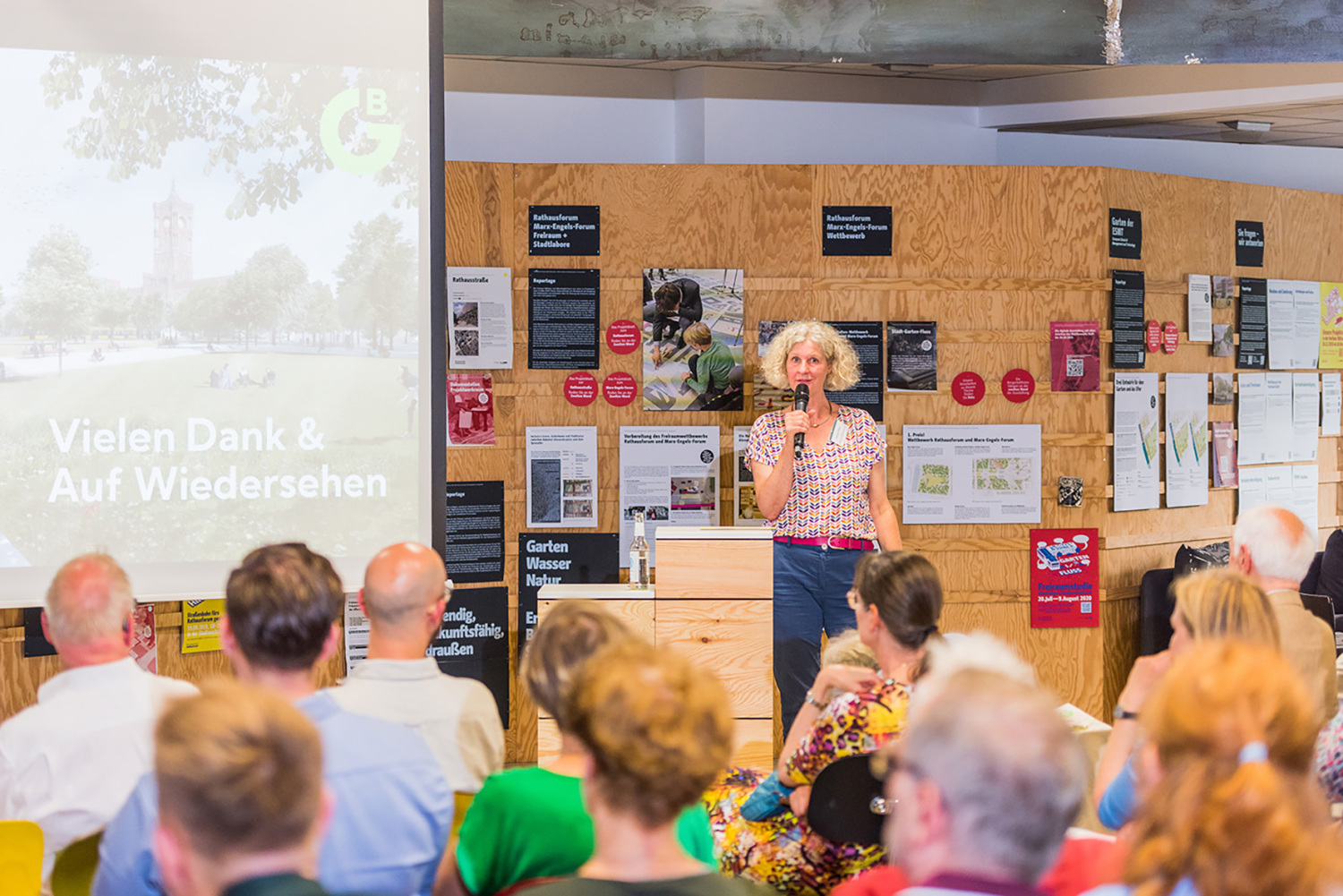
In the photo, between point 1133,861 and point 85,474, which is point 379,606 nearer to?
point 1133,861

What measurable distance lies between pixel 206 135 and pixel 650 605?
6.88ft

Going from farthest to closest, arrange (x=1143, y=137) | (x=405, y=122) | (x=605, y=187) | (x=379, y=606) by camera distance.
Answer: (x=1143, y=137) → (x=605, y=187) → (x=405, y=122) → (x=379, y=606)

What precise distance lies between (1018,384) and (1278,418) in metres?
1.81

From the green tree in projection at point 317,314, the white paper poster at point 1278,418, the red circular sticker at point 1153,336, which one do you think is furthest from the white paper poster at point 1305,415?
the green tree in projection at point 317,314

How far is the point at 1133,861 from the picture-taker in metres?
1.33

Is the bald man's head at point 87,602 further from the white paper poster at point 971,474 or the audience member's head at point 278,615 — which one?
the white paper poster at point 971,474

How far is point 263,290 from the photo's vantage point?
3.79 m

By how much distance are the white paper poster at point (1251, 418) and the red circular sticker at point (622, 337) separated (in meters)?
3.10

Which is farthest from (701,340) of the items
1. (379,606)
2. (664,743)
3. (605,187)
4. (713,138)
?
(664,743)

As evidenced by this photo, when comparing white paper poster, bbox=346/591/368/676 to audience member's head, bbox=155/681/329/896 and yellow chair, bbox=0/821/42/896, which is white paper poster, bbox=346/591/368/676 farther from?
audience member's head, bbox=155/681/329/896

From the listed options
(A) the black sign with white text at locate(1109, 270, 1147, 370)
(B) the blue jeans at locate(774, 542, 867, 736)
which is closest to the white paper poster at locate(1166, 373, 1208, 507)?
(A) the black sign with white text at locate(1109, 270, 1147, 370)

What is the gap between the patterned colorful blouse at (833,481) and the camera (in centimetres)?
420

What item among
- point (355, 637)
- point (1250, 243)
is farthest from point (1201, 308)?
point (355, 637)

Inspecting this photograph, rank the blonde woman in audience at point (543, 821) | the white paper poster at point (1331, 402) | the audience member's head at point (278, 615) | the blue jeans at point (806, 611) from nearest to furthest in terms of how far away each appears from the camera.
Answer: the blonde woman in audience at point (543, 821) < the audience member's head at point (278, 615) < the blue jeans at point (806, 611) < the white paper poster at point (1331, 402)
